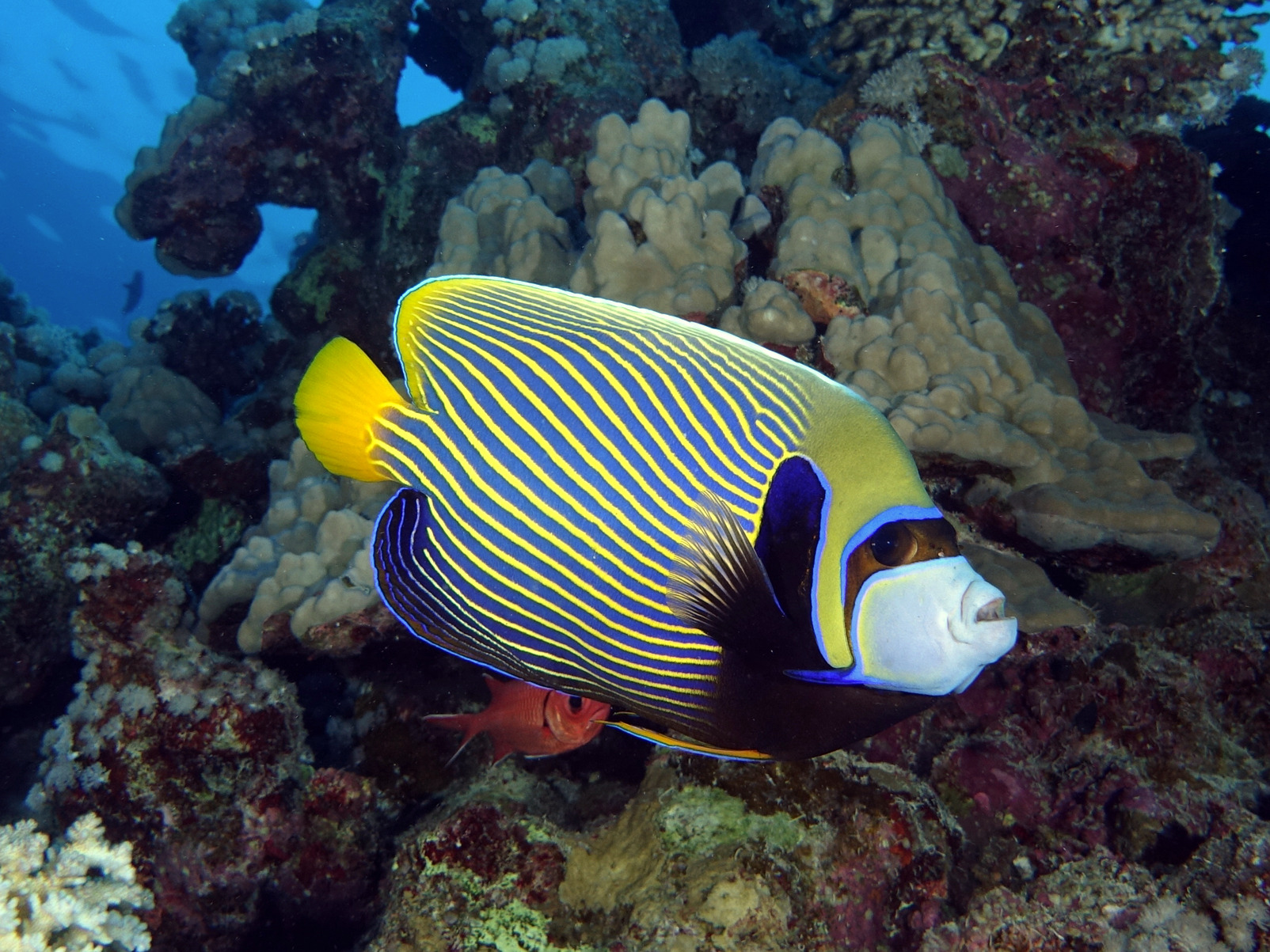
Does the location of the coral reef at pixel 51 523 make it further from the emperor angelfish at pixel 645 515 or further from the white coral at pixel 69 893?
the emperor angelfish at pixel 645 515

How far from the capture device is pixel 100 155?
52.3 m

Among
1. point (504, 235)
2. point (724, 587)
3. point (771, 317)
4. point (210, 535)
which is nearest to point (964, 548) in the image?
point (771, 317)

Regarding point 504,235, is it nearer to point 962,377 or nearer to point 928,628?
point 962,377

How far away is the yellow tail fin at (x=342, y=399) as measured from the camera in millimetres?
1416

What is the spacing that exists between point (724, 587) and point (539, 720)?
1.53m

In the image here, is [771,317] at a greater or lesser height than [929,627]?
greater

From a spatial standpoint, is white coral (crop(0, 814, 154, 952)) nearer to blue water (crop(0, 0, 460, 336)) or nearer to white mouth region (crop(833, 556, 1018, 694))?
white mouth region (crop(833, 556, 1018, 694))

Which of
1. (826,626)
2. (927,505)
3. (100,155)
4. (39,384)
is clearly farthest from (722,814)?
(100,155)

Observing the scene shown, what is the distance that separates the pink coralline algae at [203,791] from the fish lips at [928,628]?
8.59 feet

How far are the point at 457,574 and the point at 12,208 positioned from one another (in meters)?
74.4

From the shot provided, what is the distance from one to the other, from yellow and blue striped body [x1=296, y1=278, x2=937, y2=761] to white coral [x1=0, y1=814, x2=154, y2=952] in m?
1.72

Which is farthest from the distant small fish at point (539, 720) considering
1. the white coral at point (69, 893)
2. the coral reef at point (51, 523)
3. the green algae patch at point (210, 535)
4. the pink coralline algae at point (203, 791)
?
the green algae patch at point (210, 535)

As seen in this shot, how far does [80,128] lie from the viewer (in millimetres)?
48500

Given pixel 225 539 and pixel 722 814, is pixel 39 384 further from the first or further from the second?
pixel 722 814
